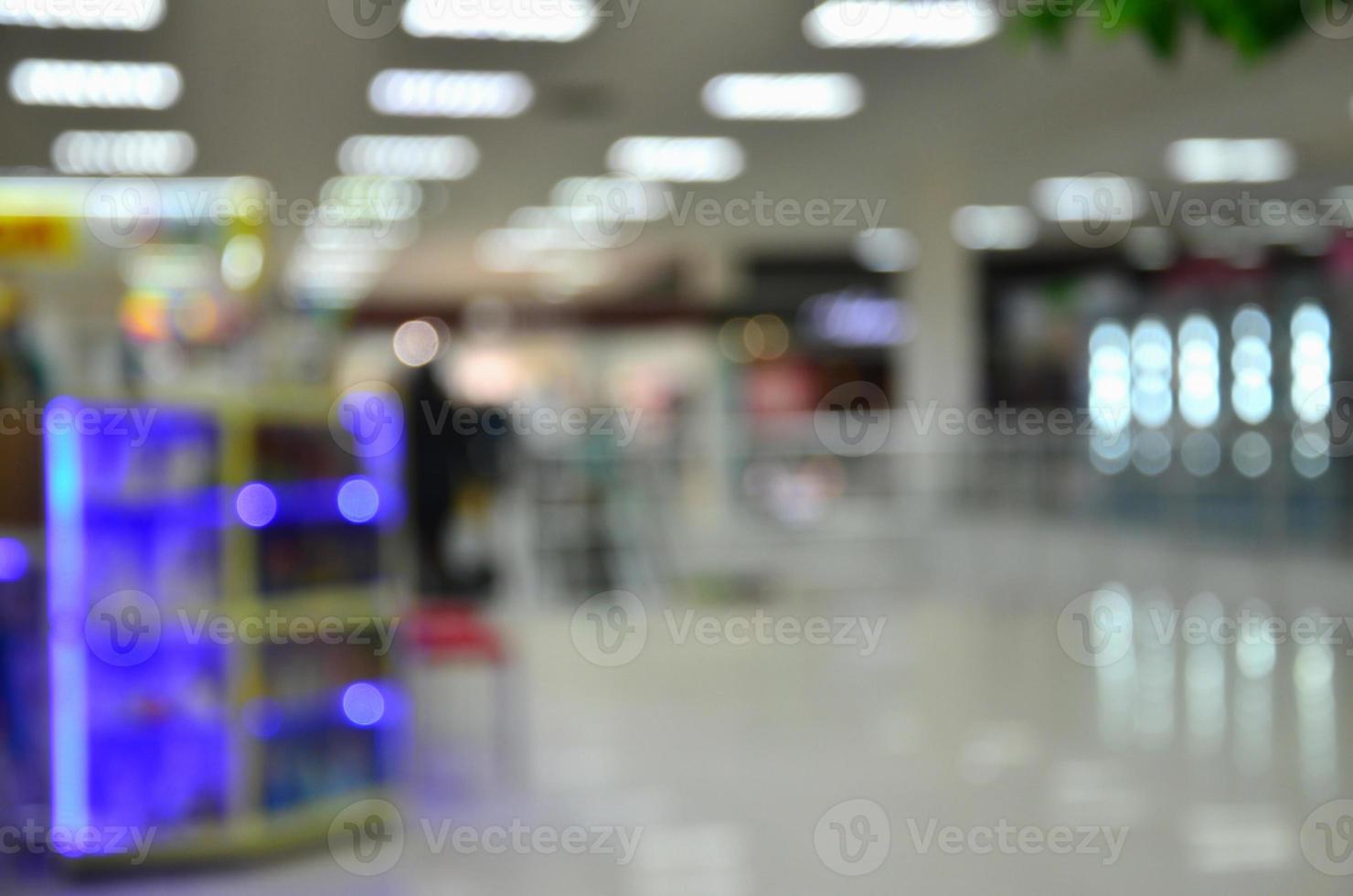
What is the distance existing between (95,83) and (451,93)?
2.23 meters

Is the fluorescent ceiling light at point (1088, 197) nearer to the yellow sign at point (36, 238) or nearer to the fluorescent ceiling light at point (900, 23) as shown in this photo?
the fluorescent ceiling light at point (900, 23)

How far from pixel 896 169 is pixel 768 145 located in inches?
62.8

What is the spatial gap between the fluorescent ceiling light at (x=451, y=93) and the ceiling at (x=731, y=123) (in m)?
0.15

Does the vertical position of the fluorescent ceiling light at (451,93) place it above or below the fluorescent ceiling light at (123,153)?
below

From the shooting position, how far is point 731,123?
9.89 meters

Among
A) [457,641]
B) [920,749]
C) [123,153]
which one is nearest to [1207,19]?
[457,641]

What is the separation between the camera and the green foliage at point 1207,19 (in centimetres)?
201

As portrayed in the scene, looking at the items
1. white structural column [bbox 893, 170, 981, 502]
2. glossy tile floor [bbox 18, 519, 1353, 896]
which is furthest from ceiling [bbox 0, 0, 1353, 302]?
glossy tile floor [bbox 18, 519, 1353, 896]

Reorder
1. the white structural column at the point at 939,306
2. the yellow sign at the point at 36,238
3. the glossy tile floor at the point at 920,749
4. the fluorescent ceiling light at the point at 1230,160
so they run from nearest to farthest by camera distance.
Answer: the glossy tile floor at the point at 920,749 → the yellow sign at the point at 36,238 → the fluorescent ceiling light at the point at 1230,160 → the white structural column at the point at 939,306

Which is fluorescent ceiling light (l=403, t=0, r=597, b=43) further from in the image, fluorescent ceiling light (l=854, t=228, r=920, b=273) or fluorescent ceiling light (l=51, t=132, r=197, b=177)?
fluorescent ceiling light (l=854, t=228, r=920, b=273)

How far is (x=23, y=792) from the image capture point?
13.8ft

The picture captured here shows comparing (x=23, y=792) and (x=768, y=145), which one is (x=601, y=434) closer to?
(x=768, y=145)

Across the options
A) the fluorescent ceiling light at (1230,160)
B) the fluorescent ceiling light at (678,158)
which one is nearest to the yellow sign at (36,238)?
the fluorescent ceiling light at (678,158)

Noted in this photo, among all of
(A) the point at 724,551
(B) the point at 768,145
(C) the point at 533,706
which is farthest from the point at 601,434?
(C) the point at 533,706
